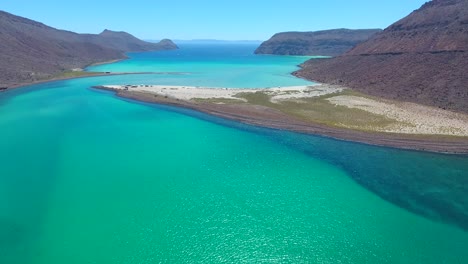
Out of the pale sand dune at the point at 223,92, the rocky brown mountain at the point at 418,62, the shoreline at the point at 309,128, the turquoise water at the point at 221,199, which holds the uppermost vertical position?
the rocky brown mountain at the point at 418,62

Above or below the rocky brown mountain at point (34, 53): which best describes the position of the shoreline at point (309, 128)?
below

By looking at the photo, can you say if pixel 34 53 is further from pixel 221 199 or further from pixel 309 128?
pixel 221 199

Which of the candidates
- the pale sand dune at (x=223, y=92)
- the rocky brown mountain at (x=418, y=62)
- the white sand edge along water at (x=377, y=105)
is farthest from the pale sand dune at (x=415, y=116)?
the pale sand dune at (x=223, y=92)

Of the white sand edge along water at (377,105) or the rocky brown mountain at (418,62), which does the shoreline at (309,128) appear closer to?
the white sand edge along water at (377,105)

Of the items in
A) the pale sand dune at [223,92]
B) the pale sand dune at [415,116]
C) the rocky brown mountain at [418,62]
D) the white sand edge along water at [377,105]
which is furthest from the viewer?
the pale sand dune at [223,92]

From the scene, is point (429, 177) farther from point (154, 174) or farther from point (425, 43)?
point (425, 43)

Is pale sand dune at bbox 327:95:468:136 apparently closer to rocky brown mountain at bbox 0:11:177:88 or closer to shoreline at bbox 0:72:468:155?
shoreline at bbox 0:72:468:155

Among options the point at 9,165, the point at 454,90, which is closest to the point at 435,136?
the point at 454,90
